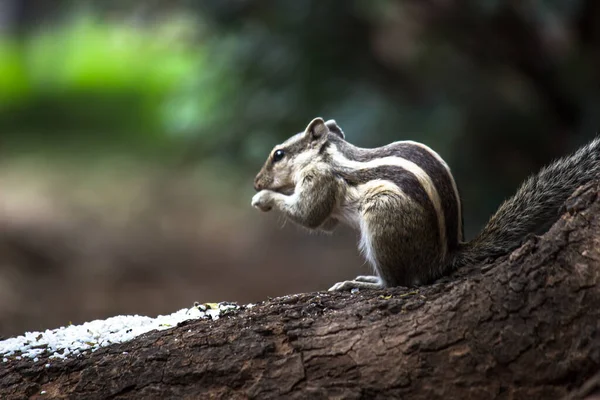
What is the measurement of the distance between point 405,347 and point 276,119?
4.11 metres

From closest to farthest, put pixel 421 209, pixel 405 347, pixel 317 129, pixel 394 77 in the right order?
pixel 405 347 < pixel 421 209 < pixel 317 129 < pixel 394 77

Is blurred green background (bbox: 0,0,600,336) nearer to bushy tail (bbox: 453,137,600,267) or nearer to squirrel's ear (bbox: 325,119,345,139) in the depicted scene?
squirrel's ear (bbox: 325,119,345,139)

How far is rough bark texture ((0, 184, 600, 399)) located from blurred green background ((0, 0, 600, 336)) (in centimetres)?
116

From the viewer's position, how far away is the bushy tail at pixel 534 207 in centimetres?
267

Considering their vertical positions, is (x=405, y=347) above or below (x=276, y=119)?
below

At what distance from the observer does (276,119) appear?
6234 millimetres

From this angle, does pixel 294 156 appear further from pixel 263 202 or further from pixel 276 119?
pixel 276 119

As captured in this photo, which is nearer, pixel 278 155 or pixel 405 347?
pixel 405 347

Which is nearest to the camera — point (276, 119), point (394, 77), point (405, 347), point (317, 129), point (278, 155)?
point (405, 347)

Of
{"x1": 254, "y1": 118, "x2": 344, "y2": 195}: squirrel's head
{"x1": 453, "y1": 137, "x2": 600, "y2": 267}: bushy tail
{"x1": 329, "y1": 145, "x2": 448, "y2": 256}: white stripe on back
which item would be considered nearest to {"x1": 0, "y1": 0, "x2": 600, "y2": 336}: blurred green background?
{"x1": 254, "y1": 118, "x2": 344, "y2": 195}: squirrel's head

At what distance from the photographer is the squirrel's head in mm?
3168

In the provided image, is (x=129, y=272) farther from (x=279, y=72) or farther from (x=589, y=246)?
(x=589, y=246)

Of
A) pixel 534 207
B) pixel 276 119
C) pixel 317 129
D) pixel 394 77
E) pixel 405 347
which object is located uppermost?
pixel 394 77

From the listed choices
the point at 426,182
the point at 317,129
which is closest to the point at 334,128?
the point at 317,129
